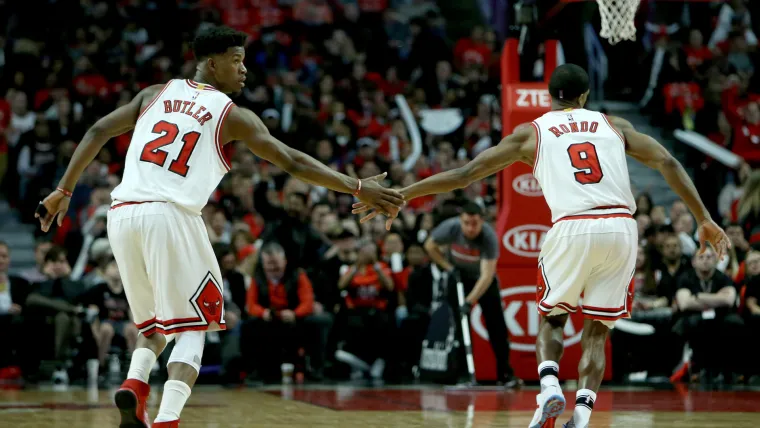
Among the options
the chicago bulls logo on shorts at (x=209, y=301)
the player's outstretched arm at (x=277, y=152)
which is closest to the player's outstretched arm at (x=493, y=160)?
the player's outstretched arm at (x=277, y=152)

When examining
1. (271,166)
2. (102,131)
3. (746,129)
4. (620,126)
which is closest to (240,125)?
(102,131)

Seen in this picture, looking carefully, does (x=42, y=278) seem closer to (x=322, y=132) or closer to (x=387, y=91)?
(x=322, y=132)

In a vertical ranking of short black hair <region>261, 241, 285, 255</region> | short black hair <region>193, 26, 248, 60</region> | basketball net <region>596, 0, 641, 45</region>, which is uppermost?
basketball net <region>596, 0, 641, 45</region>

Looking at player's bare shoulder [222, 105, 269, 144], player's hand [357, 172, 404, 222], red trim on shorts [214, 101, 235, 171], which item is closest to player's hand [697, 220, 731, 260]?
player's hand [357, 172, 404, 222]

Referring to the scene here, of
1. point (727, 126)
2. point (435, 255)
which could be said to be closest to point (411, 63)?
point (727, 126)

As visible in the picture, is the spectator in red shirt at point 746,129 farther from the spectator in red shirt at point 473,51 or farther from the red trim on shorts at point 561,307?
the red trim on shorts at point 561,307

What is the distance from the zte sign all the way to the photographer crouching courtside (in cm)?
123

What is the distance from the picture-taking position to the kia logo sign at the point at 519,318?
41.4 feet

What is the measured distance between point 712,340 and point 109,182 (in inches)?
330

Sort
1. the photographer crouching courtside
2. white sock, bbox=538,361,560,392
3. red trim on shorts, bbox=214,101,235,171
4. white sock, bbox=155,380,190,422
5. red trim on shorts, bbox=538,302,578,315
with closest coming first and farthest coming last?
white sock, bbox=155,380,190,422
red trim on shorts, bbox=214,101,235,171
white sock, bbox=538,361,560,392
red trim on shorts, bbox=538,302,578,315
the photographer crouching courtside

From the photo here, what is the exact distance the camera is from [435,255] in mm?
12961

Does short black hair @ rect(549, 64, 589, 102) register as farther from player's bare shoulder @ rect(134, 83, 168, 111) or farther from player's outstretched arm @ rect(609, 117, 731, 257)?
player's bare shoulder @ rect(134, 83, 168, 111)

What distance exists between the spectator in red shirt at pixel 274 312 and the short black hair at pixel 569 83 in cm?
648

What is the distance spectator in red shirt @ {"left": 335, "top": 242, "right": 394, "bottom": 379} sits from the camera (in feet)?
45.2
